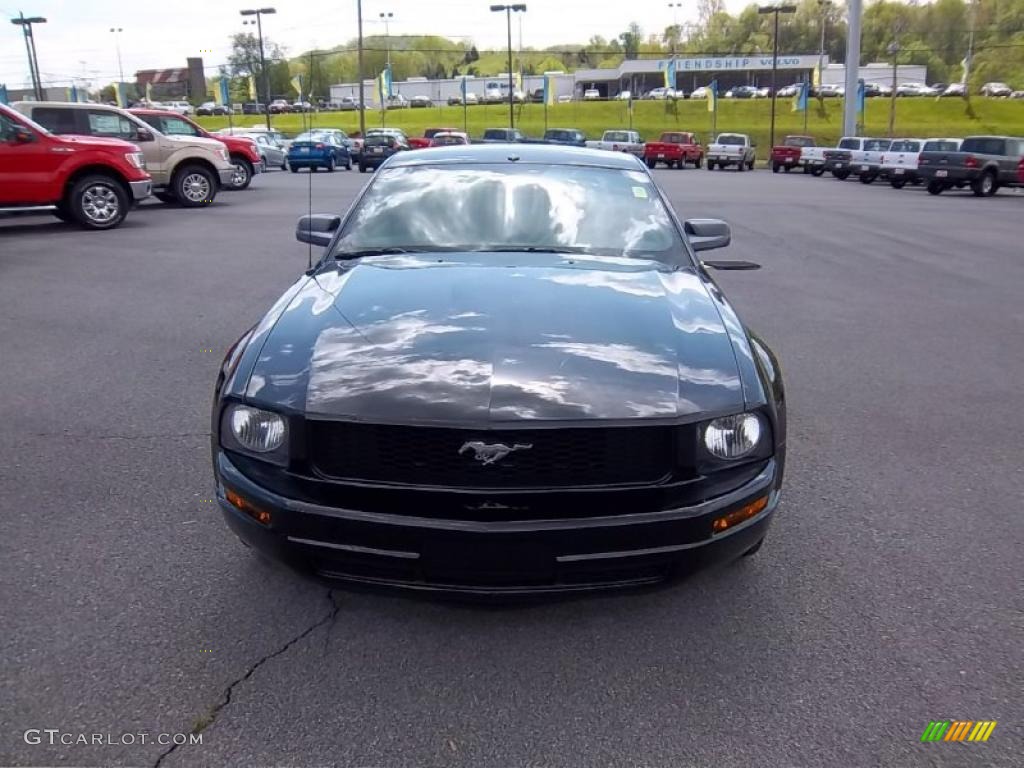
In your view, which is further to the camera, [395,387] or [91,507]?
[91,507]

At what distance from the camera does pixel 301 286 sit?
3699 millimetres

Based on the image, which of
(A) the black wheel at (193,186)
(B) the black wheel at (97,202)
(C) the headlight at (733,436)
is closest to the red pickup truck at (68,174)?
(B) the black wheel at (97,202)

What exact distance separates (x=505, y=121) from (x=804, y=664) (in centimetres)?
8616

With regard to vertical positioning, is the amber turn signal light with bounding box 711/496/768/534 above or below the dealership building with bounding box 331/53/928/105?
below

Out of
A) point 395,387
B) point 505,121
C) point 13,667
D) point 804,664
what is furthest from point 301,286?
point 505,121

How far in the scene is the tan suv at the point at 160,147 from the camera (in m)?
16.1

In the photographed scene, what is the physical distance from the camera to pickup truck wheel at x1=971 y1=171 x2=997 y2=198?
81.9ft

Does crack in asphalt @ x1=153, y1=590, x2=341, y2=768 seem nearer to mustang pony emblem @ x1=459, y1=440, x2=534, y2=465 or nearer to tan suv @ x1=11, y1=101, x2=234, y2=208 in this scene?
mustang pony emblem @ x1=459, y1=440, x2=534, y2=465

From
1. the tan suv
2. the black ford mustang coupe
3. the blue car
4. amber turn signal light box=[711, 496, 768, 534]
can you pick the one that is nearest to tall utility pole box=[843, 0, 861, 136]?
the blue car

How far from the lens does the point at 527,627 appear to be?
9.76 feet

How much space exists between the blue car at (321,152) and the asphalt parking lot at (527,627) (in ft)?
98.9

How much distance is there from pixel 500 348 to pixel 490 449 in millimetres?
451

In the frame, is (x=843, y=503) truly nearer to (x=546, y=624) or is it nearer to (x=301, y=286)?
(x=546, y=624)

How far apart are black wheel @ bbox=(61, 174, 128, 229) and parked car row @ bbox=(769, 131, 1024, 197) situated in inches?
865
